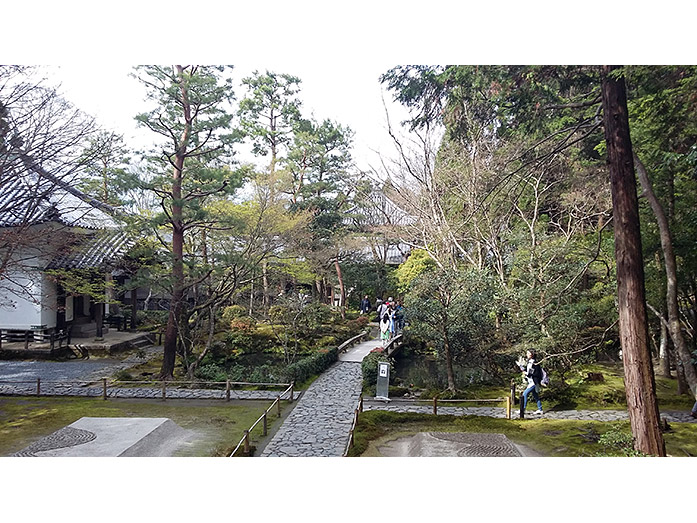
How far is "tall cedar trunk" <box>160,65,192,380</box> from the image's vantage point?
5.85 m

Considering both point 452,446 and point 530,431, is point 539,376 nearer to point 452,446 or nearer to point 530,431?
point 530,431

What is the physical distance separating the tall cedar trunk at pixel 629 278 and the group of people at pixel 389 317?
276 centimetres

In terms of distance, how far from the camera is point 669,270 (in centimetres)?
506

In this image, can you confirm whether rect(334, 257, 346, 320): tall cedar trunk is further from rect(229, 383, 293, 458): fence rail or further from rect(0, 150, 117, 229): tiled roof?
Answer: rect(0, 150, 117, 229): tiled roof

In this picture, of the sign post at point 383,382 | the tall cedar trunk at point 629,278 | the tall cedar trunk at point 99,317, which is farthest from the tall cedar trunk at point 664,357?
the tall cedar trunk at point 99,317

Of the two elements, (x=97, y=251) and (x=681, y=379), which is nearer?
(x=681, y=379)

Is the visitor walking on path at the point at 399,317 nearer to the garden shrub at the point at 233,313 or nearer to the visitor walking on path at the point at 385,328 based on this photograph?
the visitor walking on path at the point at 385,328

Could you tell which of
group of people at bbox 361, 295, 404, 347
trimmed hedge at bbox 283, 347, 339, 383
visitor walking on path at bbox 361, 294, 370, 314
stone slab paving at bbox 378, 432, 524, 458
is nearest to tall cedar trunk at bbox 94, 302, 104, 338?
trimmed hedge at bbox 283, 347, 339, 383

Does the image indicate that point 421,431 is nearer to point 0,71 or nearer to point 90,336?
point 90,336

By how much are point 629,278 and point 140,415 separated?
17.1ft

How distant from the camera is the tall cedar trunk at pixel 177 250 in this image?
585cm

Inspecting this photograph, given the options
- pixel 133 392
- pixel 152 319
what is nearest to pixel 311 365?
pixel 133 392
